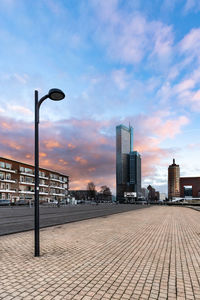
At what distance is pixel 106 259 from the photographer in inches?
253

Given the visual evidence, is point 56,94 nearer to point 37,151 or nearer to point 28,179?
point 37,151

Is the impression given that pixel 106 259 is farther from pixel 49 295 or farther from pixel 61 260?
pixel 49 295

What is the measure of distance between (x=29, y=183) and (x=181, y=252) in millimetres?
73954

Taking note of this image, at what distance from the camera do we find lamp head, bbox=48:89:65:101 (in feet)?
21.2

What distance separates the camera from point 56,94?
6.60 meters

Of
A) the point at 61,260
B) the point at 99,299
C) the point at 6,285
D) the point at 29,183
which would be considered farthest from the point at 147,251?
the point at 29,183

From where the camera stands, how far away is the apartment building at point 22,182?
6544 cm

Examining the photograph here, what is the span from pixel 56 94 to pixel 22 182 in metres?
71.2

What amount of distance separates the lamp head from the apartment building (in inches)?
2321

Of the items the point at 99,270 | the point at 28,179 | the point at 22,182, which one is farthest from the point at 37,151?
the point at 28,179

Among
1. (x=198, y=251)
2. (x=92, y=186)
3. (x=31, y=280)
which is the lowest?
(x=92, y=186)

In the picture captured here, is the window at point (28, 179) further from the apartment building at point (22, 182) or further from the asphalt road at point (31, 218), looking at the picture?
the asphalt road at point (31, 218)

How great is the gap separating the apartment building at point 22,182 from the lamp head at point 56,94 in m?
58.9

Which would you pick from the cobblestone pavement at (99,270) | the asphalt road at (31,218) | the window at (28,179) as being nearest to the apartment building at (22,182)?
the window at (28,179)
